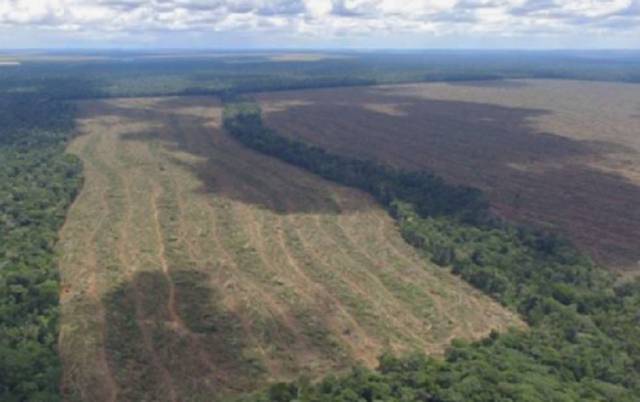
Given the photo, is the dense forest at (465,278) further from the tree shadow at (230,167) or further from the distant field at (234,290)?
the tree shadow at (230,167)

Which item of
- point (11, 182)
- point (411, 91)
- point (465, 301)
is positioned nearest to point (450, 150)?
point (465, 301)

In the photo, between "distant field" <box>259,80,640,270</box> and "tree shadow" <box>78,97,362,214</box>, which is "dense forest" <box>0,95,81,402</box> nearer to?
"tree shadow" <box>78,97,362,214</box>

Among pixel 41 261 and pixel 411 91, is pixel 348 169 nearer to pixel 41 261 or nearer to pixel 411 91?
pixel 41 261

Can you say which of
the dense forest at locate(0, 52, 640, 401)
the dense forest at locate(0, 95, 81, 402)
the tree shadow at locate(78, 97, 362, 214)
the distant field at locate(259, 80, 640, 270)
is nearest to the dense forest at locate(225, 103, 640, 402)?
the dense forest at locate(0, 52, 640, 401)

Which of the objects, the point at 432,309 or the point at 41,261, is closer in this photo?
Result: the point at 432,309

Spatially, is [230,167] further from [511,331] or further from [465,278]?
[511,331]

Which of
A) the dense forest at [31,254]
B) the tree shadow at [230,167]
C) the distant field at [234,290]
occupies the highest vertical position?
the dense forest at [31,254]

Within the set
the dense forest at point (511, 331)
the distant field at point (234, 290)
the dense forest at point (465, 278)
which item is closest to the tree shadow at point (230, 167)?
the distant field at point (234, 290)
